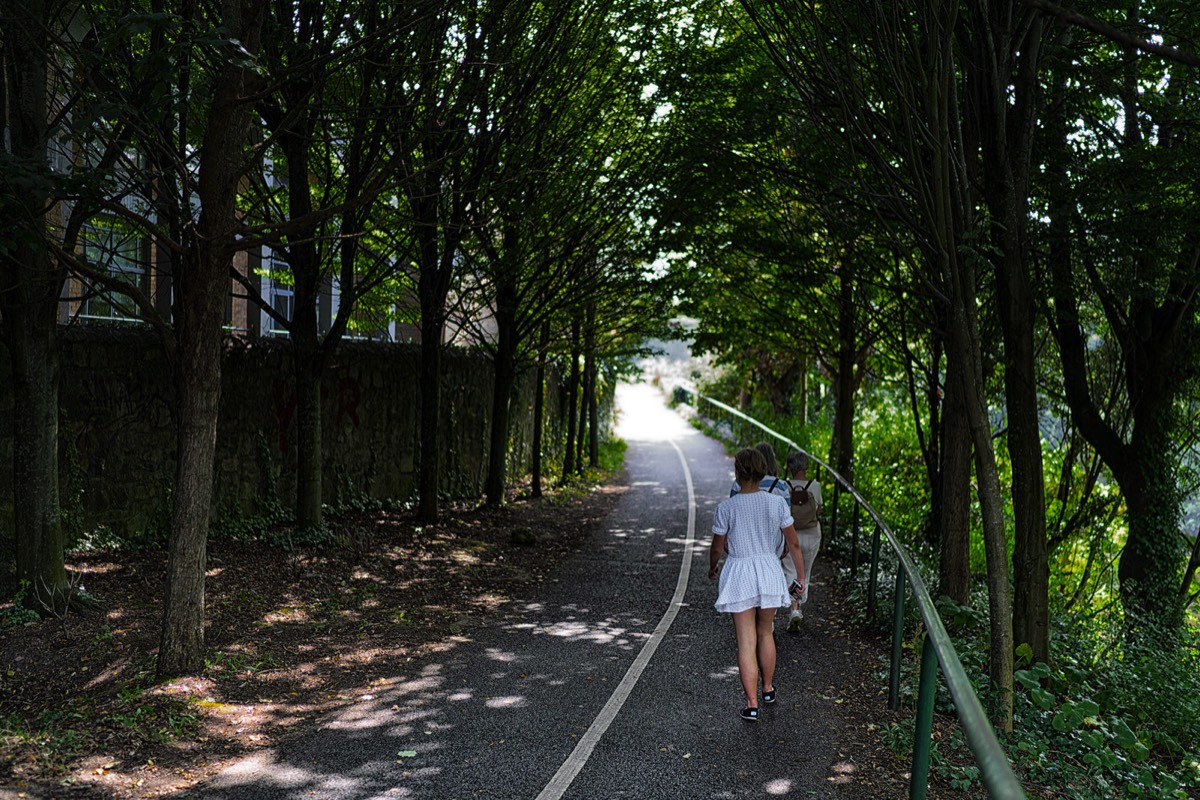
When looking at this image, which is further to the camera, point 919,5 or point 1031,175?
point 1031,175

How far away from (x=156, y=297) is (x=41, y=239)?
9.06 metres

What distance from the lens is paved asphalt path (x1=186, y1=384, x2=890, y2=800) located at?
525cm

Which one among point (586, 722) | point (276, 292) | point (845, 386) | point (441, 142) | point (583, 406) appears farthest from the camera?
point (583, 406)

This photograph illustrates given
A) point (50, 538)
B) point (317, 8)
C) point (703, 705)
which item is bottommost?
point (703, 705)

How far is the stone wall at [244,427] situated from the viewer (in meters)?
10.5

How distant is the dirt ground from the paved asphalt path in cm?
36

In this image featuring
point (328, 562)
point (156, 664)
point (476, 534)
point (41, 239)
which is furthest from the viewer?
point (476, 534)

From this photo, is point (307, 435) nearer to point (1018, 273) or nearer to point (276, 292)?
point (1018, 273)

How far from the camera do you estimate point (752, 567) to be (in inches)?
261

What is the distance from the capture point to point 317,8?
9898mm

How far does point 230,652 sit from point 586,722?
10.7 ft

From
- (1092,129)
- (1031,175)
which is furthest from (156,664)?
(1092,129)

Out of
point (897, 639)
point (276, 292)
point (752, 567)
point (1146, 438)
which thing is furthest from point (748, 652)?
point (276, 292)

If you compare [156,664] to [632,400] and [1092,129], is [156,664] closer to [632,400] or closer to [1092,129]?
[1092,129]
